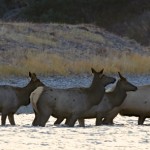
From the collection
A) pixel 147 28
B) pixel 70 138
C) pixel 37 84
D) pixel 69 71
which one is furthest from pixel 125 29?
pixel 70 138

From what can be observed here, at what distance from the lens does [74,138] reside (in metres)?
15.0

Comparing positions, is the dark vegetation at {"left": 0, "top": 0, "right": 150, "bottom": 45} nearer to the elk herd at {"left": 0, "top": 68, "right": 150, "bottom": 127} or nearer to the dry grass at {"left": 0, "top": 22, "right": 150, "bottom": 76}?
the dry grass at {"left": 0, "top": 22, "right": 150, "bottom": 76}

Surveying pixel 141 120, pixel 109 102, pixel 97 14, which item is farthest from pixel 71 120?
pixel 97 14

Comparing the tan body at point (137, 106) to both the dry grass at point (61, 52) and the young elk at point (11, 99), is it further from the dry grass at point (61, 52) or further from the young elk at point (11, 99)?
the dry grass at point (61, 52)

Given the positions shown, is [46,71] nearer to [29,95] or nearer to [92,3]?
[29,95]

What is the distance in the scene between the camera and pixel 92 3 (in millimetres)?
75312

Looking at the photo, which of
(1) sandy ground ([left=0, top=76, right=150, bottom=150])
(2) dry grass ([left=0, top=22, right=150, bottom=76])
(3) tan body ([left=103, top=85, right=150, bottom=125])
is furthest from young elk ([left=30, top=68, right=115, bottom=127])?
(2) dry grass ([left=0, top=22, right=150, bottom=76])

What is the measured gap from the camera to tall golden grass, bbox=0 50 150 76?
127 ft

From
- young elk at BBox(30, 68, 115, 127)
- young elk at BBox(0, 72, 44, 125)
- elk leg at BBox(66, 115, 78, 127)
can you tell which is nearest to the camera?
young elk at BBox(30, 68, 115, 127)

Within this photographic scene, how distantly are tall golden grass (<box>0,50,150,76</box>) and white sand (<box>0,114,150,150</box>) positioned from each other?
19873 mm

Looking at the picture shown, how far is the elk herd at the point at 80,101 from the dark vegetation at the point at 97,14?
51.7m

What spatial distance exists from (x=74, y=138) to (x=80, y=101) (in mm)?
3800

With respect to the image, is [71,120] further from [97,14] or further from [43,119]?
[97,14]

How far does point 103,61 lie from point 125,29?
98.2 ft
